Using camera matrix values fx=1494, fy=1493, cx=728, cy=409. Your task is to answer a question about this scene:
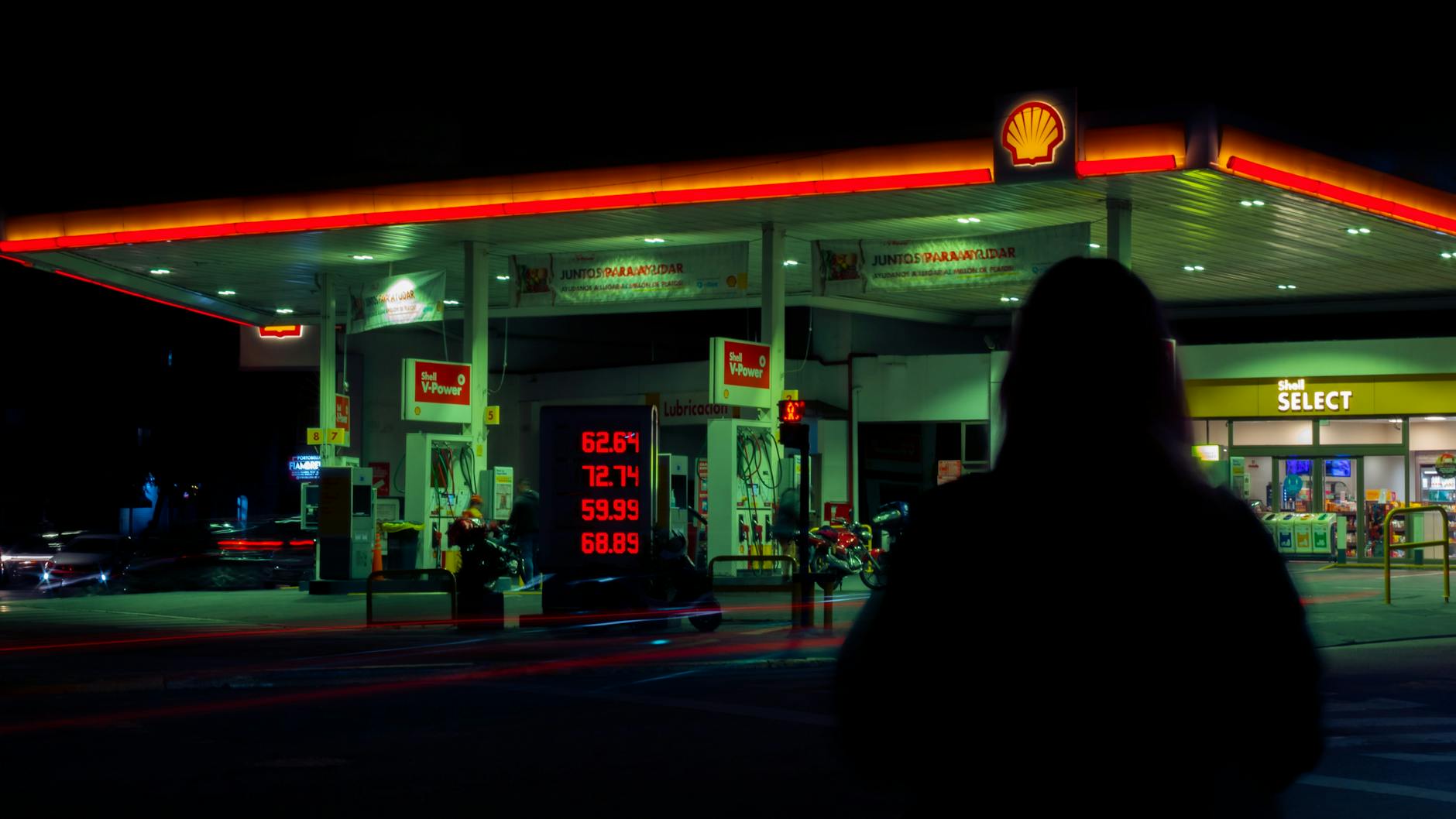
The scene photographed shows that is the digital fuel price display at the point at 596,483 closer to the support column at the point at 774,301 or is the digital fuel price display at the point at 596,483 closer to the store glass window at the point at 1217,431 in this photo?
the support column at the point at 774,301

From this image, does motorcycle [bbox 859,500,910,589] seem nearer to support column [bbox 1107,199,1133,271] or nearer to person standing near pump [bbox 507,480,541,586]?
support column [bbox 1107,199,1133,271]

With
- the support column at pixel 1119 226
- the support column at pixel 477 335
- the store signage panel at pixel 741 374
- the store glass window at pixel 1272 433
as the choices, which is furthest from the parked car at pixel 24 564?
the store glass window at pixel 1272 433

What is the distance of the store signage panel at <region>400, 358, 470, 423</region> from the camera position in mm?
23359

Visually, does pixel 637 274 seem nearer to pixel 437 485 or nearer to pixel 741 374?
pixel 741 374

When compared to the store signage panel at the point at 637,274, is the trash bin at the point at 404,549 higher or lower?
lower

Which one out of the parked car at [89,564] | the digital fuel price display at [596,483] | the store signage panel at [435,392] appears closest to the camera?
the digital fuel price display at [596,483]

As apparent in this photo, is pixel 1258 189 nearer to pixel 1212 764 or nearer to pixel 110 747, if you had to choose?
pixel 110 747

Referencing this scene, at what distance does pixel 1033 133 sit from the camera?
18.4m

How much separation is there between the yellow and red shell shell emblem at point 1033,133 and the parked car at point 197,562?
55.2 ft

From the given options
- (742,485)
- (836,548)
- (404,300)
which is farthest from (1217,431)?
(404,300)

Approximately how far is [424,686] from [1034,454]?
1071 centimetres

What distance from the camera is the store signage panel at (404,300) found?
2466 cm

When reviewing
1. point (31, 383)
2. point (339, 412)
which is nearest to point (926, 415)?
point (339, 412)

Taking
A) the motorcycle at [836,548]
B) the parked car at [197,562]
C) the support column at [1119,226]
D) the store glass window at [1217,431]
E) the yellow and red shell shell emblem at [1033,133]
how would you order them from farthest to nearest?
the store glass window at [1217,431], the parked car at [197,562], the motorcycle at [836,548], the support column at [1119,226], the yellow and red shell shell emblem at [1033,133]
